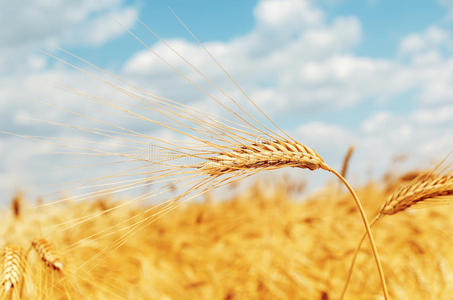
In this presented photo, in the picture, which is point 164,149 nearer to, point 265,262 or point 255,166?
point 255,166

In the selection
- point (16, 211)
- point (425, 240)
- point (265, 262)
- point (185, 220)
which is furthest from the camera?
point (185, 220)

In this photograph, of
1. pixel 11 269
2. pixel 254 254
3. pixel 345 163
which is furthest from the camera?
pixel 254 254

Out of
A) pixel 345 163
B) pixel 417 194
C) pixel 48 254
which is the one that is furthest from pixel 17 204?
pixel 417 194

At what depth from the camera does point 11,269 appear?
4.33ft

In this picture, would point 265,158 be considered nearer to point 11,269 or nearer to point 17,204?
point 11,269

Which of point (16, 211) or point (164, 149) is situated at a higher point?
point (164, 149)

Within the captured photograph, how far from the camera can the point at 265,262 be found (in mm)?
2803

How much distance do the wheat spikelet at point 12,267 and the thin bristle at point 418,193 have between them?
3.81 ft

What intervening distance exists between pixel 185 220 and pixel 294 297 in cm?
184

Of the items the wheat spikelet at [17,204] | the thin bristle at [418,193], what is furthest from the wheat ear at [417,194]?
the wheat spikelet at [17,204]

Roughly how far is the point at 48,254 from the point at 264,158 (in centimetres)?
77

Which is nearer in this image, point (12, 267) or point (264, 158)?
point (264, 158)

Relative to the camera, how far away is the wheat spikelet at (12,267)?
51.1 inches

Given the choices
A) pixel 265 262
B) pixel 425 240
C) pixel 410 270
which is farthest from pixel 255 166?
pixel 425 240
